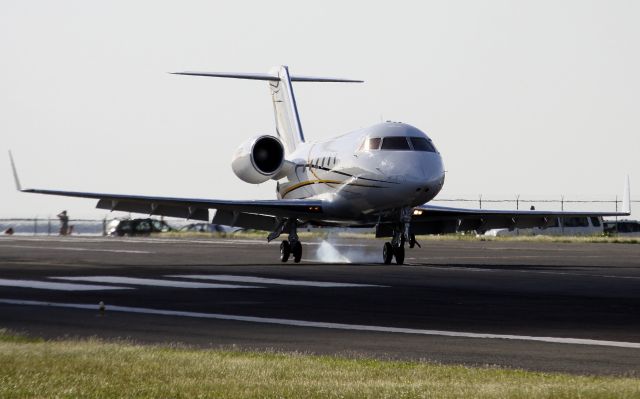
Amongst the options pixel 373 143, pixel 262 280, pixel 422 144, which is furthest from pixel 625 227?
pixel 262 280

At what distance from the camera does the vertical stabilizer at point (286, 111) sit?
50656mm

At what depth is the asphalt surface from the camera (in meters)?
15.4

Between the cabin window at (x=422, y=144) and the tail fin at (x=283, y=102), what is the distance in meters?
12.0

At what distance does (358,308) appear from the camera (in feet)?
70.9

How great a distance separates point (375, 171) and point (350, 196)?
1.68 meters

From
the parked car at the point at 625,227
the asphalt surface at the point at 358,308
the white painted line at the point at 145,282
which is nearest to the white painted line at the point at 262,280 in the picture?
the asphalt surface at the point at 358,308

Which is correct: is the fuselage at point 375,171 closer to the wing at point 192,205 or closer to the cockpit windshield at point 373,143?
the cockpit windshield at point 373,143

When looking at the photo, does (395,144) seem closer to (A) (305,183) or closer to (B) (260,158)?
(A) (305,183)

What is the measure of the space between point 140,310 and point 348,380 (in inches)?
→ 359

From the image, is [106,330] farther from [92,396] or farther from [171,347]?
[92,396]

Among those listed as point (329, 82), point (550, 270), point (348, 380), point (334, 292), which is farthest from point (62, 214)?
point (348, 380)

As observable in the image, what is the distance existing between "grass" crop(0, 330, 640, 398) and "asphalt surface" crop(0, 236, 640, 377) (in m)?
1.13

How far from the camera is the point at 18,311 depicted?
67.2 feet

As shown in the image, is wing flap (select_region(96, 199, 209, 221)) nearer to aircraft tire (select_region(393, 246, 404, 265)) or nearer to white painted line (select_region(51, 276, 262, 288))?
aircraft tire (select_region(393, 246, 404, 265))
